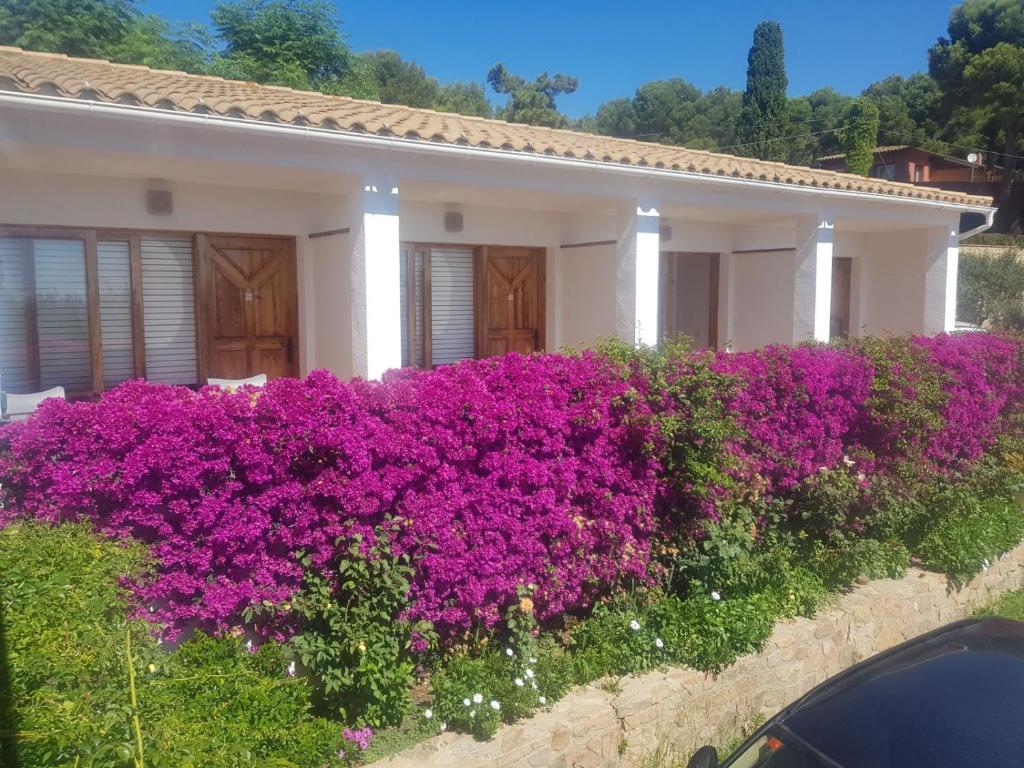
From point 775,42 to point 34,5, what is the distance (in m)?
33.1

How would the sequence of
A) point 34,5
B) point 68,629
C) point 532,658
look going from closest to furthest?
point 68,629 < point 532,658 < point 34,5

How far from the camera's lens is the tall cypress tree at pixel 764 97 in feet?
129

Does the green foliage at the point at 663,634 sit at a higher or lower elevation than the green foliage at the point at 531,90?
lower

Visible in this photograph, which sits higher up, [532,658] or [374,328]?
[374,328]

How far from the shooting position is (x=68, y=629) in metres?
2.88

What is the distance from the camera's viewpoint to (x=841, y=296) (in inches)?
555

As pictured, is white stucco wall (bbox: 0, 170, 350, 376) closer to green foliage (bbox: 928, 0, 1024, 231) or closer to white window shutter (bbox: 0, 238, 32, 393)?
white window shutter (bbox: 0, 238, 32, 393)

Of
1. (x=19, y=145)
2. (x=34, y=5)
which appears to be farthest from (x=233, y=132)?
(x=34, y=5)

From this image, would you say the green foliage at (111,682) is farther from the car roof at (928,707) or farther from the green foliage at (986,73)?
the green foliage at (986,73)

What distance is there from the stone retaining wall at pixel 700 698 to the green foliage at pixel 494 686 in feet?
0.24

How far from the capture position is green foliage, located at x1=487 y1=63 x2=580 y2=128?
160 feet

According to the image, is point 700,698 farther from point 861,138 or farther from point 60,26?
point 861,138

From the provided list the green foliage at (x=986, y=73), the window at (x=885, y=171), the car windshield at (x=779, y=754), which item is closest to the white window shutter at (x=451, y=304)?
the car windshield at (x=779, y=754)

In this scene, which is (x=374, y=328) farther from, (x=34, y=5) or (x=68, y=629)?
(x=34, y=5)
